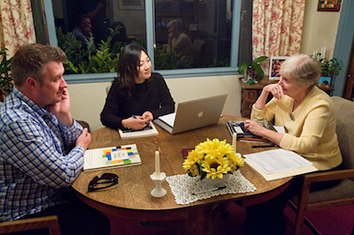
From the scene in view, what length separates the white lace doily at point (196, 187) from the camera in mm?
1126

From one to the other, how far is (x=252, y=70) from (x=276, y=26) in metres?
0.57

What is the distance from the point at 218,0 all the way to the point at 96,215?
9.84ft

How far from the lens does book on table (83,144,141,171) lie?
4.51 feet

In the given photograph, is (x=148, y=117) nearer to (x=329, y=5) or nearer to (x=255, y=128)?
(x=255, y=128)

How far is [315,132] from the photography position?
1497 millimetres

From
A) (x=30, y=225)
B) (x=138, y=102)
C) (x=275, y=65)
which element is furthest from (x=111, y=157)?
(x=275, y=65)

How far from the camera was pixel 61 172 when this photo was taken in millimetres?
1195

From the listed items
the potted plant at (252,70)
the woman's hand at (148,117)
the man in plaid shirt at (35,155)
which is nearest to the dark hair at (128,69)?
the woman's hand at (148,117)

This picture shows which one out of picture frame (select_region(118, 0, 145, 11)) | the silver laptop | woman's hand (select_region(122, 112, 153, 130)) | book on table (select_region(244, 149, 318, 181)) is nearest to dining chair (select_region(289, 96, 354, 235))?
book on table (select_region(244, 149, 318, 181))

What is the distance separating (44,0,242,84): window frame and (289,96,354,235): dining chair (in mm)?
1774

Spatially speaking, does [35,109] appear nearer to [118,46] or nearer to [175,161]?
[175,161]

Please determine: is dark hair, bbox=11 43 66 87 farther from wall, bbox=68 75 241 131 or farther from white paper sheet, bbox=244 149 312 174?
wall, bbox=68 75 241 131

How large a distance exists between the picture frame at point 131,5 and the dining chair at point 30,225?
2.63m

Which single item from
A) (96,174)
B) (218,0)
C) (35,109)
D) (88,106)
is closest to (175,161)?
(96,174)
